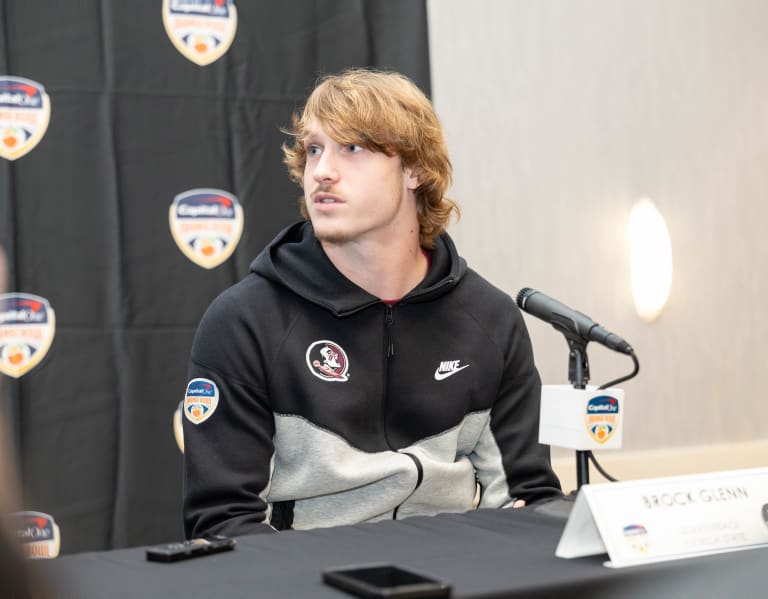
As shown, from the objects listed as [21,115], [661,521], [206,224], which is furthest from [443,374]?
[21,115]

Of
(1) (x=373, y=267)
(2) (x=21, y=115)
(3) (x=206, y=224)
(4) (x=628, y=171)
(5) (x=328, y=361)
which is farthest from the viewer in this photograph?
(4) (x=628, y=171)

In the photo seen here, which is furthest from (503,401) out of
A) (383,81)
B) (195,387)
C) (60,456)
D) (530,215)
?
(530,215)

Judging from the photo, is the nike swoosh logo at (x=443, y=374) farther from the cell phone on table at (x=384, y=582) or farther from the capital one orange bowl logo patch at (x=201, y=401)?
the cell phone on table at (x=384, y=582)

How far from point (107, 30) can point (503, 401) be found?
153cm

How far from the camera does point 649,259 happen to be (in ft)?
11.5

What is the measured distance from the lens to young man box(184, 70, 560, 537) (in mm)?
1652

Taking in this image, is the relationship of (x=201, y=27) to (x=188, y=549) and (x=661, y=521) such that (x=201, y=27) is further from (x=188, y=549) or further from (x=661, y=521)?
(x=661, y=521)

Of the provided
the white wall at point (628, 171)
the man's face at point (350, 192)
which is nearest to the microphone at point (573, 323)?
A: the man's face at point (350, 192)

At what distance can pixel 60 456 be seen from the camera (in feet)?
8.40

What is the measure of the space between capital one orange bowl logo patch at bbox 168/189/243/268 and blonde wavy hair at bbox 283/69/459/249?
24.1 inches

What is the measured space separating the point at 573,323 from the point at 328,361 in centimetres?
47

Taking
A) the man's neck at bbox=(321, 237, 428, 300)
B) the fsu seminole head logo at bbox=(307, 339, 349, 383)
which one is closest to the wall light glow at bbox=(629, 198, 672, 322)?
the man's neck at bbox=(321, 237, 428, 300)

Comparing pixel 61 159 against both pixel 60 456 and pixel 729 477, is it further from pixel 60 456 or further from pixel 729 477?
pixel 729 477

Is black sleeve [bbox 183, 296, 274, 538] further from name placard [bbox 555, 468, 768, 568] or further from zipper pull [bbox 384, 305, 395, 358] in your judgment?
name placard [bbox 555, 468, 768, 568]
